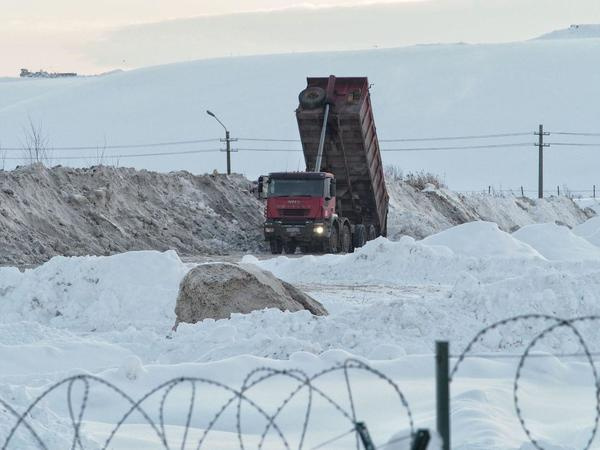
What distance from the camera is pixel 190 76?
12644 cm

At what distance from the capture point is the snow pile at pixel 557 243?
3025cm

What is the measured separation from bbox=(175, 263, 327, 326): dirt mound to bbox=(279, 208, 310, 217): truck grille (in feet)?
53.1

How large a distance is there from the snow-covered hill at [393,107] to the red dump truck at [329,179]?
218ft

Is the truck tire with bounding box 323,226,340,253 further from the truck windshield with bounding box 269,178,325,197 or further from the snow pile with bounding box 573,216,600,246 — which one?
the snow pile with bounding box 573,216,600,246

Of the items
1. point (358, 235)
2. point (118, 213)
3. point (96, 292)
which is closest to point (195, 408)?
point (96, 292)

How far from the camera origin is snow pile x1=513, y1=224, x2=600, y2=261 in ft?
99.2

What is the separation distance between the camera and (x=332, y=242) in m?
33.0

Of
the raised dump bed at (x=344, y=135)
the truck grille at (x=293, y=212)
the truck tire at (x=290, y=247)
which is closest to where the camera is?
the raised dump bed at (x=344, y=135)

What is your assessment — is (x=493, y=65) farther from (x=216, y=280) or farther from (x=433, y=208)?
(x=216, y=280)

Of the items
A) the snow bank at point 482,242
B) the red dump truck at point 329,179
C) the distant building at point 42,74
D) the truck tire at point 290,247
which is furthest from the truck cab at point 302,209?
the distant building at point 42,74

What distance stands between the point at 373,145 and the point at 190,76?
9554 centimetres

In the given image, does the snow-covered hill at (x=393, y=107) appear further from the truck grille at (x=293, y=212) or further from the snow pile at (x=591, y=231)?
the truck grille at (x=293, y=212)

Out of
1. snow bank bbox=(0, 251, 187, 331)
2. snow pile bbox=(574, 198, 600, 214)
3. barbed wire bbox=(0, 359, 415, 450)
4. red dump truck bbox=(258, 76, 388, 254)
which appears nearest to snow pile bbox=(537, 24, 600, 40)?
snow pile bbox=(574, 198, 600, 214)

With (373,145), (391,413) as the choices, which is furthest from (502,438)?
(373,145)
